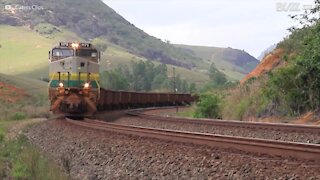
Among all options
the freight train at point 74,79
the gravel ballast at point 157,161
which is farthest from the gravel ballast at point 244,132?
the gravel ballast at point 157,161

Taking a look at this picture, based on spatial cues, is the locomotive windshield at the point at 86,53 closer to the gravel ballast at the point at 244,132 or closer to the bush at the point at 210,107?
the gravel ballast at the point at 244,132

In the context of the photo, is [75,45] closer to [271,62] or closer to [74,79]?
[74,79]

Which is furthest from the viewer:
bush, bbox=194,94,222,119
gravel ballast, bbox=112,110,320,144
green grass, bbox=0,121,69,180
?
bush, bbox=194,94,222,119

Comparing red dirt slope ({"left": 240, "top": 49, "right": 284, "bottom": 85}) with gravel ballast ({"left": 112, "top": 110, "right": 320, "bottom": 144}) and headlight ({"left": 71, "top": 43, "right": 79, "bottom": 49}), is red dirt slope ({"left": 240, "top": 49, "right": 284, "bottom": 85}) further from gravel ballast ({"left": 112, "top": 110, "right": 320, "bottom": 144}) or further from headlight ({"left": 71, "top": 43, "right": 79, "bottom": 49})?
headlight ({"left": 71, "top": 43, "right": 79, "bottom": 49})

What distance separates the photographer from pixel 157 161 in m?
9.24

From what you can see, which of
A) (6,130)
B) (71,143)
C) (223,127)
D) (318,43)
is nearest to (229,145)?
(71,143)

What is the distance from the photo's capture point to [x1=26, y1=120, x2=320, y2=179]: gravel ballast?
7.27 metres

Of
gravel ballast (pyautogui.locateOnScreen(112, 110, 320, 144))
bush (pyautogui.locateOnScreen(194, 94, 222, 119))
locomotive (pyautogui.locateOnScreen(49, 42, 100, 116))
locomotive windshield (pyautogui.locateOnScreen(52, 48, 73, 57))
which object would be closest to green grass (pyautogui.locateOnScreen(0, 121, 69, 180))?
gravel ballast (pyautogui.locateOnScreen(112, 110, 320, 144))

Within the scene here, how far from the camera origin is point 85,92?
953 inches

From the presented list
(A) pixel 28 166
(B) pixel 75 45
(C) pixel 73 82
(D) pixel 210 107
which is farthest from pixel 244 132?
(B) pixel 75 45

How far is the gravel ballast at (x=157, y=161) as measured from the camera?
7.27 meters

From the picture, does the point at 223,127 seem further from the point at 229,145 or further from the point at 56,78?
the point at 56,78

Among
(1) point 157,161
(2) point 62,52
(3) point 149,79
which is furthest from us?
(3) point 149,79

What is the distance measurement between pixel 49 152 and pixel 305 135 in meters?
7.19
